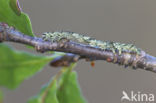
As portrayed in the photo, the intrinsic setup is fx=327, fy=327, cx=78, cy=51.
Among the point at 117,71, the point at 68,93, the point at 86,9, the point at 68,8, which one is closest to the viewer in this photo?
the point at 68,93

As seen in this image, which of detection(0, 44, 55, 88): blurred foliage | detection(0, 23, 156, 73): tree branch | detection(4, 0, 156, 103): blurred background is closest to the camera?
detection(0, 23, 156, 73): tree branch

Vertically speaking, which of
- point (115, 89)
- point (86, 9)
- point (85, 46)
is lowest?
point (115, 89)

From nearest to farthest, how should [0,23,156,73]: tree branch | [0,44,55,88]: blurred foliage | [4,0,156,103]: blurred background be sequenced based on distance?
[0,23,156,73]: tree branch → [0,44,55,88]: blurred foliage → [4,0,156,103]: blurred background

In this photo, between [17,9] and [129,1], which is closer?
[17,9]

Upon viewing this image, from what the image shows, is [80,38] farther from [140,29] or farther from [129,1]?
[129,1]

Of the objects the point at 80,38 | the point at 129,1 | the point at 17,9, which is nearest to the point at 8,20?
the point at 17,9

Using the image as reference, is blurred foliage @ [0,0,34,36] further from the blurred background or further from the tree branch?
the blurred background

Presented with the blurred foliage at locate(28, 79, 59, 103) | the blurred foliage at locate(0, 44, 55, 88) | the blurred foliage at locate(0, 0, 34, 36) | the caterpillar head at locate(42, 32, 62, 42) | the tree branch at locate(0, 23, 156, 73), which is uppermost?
the blurred foliage at locate(0, 0, 34, 36)

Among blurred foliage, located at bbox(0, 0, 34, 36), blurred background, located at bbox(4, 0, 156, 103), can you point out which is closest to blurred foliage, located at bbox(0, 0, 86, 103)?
blurred foliage, located at bbox(0, 0, 34, 36)
